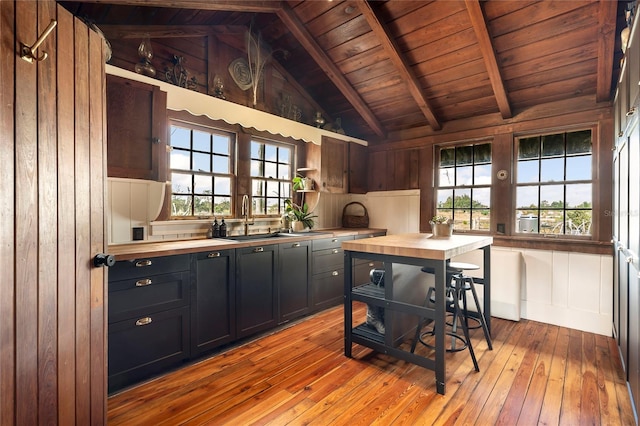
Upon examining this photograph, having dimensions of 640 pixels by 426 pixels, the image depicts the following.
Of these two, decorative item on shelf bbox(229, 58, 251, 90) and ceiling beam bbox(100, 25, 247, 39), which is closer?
ceiling beam bbox(100, 25, 247, 39)

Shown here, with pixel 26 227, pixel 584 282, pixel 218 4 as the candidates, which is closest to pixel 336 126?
pixel 218 4

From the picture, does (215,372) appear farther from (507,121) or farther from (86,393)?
(507,121)

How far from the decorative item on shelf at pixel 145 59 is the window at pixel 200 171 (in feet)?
1.57

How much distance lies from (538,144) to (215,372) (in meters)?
3.95

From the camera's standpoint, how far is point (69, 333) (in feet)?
4.44

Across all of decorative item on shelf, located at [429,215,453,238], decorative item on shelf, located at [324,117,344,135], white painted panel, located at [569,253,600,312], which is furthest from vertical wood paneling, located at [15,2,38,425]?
white painted panel, located at [569,253,600,312]

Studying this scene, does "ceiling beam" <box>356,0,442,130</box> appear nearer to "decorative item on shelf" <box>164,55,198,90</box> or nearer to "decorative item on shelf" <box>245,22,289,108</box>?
"decorative item on shelf" <box>245,22,289,108</box>

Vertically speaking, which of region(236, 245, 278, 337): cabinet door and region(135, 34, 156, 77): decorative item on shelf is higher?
region(135, 34, 156, 77): decorative item on shelf

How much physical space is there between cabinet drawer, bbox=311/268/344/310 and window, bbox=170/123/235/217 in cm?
128

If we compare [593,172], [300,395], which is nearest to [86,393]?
[300,395]

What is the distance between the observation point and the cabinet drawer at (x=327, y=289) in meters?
3.48

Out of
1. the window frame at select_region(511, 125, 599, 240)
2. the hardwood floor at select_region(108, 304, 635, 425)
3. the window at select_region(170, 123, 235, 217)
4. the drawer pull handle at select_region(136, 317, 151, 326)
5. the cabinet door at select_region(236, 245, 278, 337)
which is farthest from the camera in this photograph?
the window frame at select_region(511, 125, 599, 240)

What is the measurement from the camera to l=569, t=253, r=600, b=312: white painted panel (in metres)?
3.04

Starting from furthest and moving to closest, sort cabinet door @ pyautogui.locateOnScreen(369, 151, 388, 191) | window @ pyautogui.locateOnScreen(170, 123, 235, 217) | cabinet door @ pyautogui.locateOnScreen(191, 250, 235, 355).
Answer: cabinet door @ pyautogui.locateOnScreen(369, 151, 388, 191), window @ pyautogui.locateOnScreen(170, 123, 235, 217), cabinet door @ pyautogui.locateOnScreen(191, 250, 235, 355)
